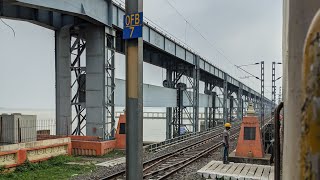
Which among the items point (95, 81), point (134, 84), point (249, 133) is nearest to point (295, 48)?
point (134, 84)

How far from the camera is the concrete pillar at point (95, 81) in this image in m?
18.0

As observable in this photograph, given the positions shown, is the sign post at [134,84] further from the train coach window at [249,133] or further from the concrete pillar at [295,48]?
the train coach window at [249,133]

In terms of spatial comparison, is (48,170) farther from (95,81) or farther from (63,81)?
(63,81)

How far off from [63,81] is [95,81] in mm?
2306

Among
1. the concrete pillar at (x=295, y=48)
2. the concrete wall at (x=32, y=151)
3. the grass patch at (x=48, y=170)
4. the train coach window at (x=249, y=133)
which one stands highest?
the concrete pillar at (x=295, y=48)

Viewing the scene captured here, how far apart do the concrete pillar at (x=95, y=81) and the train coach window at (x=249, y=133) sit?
28.2 ft

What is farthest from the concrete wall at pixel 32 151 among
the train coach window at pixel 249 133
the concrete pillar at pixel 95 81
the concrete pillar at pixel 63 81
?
the train coach window at pixel 249 133

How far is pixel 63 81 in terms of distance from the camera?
19109 millimetres

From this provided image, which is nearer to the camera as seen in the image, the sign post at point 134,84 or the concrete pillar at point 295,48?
the concrete pillar at point 295,48

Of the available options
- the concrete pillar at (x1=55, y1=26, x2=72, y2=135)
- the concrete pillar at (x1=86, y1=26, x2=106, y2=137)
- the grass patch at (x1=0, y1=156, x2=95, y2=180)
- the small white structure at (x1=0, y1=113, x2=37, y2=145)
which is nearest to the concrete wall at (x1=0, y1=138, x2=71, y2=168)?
the grass patch at (x1=0, y1=156, x2=95, y2=180)

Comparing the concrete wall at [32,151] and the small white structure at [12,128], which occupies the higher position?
the small white structure at [12,128]

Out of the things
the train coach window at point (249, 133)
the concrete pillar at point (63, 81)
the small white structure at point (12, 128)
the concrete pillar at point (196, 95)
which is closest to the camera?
the train coach window at point (249, 133)

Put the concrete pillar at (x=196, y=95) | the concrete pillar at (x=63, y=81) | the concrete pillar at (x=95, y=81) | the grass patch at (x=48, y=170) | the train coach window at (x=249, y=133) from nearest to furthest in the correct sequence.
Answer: the grass patch at (x=48, y=170), the train coach window at (x=249, y=133), the concrete pillar at (x=95, y=81), the concrete pillar at (x=63, y=81), the concrete pillar at (x=196, y=95)

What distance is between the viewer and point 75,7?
15.8 metres
